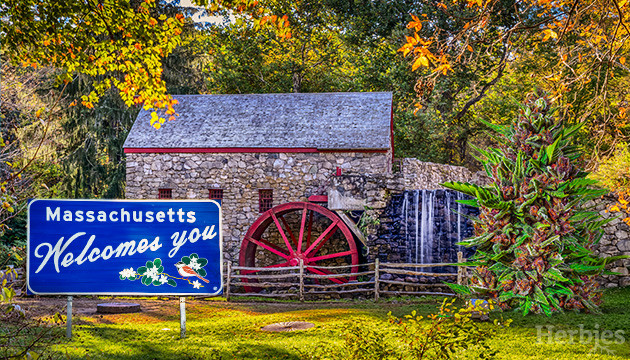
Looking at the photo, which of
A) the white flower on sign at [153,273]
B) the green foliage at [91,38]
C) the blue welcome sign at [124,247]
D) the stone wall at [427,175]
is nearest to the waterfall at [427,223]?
the stone wall at [427,175]

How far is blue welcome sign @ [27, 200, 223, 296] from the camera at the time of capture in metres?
6.69

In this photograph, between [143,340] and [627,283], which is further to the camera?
[627,283]

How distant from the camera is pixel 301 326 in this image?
28.5ft

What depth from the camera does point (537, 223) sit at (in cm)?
771

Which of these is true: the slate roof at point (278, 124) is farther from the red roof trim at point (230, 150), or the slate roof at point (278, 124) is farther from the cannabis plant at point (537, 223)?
the cannabis plant at point (537, 223)

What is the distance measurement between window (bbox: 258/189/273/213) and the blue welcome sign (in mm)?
10326

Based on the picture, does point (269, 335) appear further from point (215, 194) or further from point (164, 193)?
point (164, 193)

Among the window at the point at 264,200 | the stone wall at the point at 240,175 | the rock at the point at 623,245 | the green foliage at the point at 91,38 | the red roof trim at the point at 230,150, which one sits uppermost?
the green foliage at the point at 91,38

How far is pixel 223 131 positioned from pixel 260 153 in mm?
1501

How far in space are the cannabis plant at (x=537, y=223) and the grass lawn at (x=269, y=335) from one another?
373 millimetres

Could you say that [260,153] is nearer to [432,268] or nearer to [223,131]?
[223,131]

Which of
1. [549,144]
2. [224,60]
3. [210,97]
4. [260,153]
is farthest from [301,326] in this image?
[224,60]

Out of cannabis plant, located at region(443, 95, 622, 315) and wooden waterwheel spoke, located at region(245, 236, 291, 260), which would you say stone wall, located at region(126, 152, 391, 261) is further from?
cannabis plant, located at region(443, 95, 622, 315)

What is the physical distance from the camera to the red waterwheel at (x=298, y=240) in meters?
15.4
